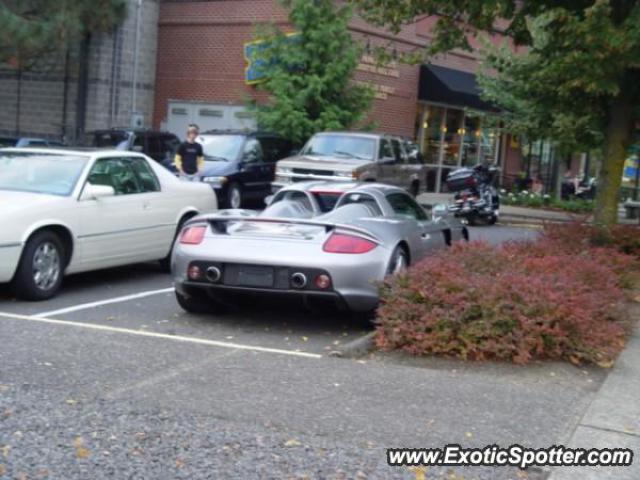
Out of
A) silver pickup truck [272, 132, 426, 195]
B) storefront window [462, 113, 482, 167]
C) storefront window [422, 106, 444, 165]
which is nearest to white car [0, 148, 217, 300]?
silver pickup truck [272, 132, 426, 195]

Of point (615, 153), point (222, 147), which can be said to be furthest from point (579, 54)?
point (222, 147)

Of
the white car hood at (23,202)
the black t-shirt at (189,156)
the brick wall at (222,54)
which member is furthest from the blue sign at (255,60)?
the white car hood at (23,202)

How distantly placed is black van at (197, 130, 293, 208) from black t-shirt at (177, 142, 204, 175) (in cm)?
145

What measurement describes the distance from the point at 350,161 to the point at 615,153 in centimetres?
753

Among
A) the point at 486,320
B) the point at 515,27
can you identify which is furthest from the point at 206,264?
the point at 515,27

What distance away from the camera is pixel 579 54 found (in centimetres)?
1034

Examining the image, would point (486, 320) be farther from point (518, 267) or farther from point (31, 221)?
point (31, 221)

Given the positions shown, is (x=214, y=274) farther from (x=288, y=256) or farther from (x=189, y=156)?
(x=189, y=156)

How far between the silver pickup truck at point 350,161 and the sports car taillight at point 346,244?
9845 mm

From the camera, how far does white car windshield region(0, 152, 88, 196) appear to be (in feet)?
30.3

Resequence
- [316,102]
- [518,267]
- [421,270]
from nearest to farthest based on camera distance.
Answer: [421,270]
[518,267]
[316,102]

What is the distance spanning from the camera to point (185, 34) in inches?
1054

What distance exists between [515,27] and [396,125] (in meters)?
15.5

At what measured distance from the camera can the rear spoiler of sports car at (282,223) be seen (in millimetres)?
7695
